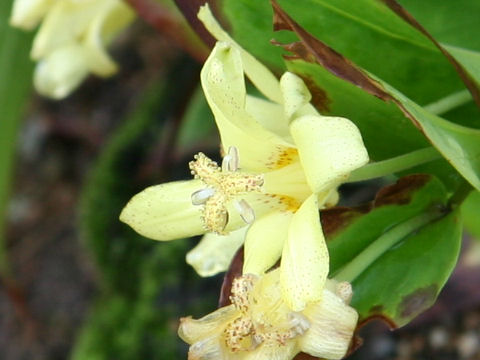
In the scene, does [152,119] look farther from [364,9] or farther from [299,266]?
[299,266]

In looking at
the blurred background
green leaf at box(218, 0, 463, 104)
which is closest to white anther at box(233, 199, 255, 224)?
green leaf at box(218, 0, 463, 104)

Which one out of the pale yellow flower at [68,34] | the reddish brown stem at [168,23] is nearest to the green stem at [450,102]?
the reddish brown stem at [168,23]

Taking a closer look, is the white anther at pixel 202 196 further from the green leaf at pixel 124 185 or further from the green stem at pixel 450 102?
the green leaf at pixel 124 185

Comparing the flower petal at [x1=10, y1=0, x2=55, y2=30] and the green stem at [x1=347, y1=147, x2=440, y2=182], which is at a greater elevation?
the flower petal at [x1=10, y1=0, x2=55, y2=30]

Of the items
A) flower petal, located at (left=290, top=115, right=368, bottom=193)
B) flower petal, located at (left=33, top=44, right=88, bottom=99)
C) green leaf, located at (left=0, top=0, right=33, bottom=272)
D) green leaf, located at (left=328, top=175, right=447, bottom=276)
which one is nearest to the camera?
flower petal, located at (left=290, top=115, right=368, bottom=193)

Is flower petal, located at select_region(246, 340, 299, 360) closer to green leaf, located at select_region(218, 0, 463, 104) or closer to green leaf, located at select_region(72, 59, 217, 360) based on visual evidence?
green leaf, located at select_region(218, 0, 463, 104)

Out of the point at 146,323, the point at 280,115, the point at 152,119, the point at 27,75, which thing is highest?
the point at 280,115

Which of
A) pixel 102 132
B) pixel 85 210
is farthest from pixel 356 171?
pixel 102 132

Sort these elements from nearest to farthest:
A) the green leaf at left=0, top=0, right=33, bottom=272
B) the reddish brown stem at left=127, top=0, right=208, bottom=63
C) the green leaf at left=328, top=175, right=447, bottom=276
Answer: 1. the green leaf at left=328, top=175, right=447, bottom=276
2. the reddish brown stem at left=127, top=0, right=208, bottom=63
3. the green leaf at left=0, top=0, right=33, bottom=272

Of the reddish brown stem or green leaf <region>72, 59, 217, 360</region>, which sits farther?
green leaf <region>72, 59, 217, 360</region>
